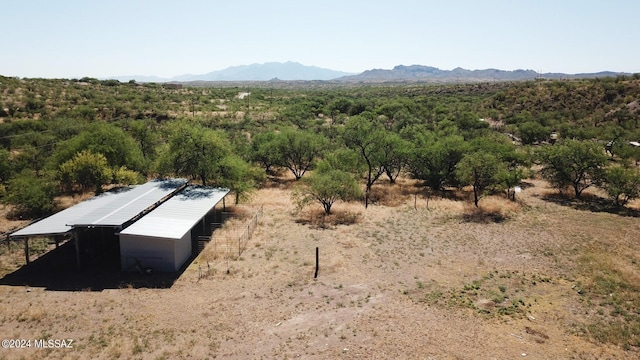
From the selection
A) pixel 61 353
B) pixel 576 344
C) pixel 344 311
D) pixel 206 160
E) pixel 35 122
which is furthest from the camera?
pixel 35 122

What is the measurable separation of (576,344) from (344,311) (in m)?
9.29

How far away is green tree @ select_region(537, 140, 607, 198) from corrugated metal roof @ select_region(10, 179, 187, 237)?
34381 mm

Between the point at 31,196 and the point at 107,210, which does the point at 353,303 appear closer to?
the point at 107,210

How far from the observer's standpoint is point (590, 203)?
115 ft

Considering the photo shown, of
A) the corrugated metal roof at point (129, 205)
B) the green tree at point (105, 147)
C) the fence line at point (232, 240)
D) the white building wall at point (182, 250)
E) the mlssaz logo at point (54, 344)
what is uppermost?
the green tree at point (105, 147)

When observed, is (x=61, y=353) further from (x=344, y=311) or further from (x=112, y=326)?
(x=344, y=311)

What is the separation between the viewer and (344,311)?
1758 centimetres

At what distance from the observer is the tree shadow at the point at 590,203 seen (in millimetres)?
32312

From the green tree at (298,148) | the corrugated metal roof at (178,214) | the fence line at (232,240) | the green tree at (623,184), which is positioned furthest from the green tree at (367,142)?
the green tree at (623,184)

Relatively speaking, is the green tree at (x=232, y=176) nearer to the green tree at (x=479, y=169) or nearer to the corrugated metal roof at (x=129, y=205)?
the corrugated metal roof at (x=129, y=205)

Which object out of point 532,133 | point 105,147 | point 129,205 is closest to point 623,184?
point 532,133

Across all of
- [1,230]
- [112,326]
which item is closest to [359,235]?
[112,326]

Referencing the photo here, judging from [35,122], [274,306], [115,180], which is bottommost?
[274,306]

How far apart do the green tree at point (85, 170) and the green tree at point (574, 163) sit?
132 ft
